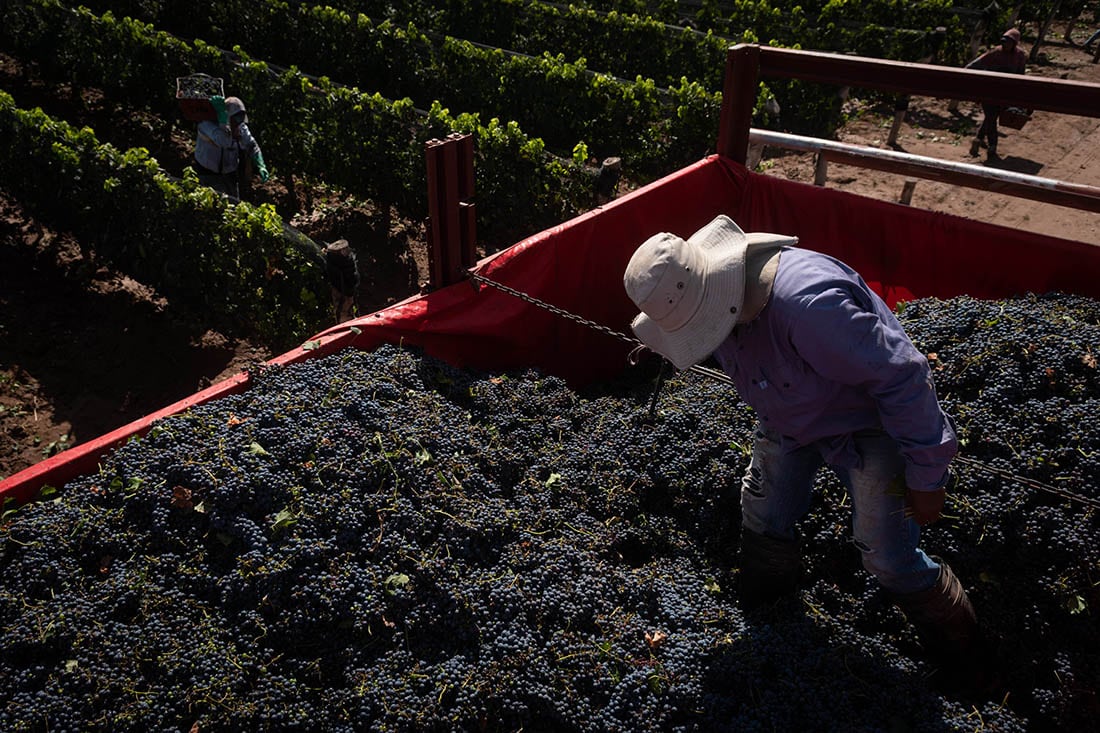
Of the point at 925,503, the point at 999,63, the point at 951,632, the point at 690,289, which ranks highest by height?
the point at 999,63

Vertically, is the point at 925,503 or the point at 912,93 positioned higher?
the point at 912,93

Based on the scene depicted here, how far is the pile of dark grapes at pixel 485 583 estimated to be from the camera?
7.63ft

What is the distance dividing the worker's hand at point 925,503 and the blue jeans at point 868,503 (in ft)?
0.25

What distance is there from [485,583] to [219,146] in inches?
220

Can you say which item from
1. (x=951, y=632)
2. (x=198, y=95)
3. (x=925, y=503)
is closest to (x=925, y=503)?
(x=925, y=503)

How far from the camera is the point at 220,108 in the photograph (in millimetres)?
6590

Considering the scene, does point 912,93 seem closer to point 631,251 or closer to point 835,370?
point 631,251

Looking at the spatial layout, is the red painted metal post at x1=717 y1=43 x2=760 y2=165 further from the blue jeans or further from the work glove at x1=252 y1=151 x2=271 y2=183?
the work glove at x1=252 y1=151 x2=271 y2=183

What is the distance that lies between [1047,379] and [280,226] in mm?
5040

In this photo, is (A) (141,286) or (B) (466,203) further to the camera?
(A) (141,286)

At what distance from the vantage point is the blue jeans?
7.69 feet

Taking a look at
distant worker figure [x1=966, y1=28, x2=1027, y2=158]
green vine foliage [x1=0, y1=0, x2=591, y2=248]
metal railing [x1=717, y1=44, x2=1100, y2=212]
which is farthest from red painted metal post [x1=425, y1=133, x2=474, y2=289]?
distant worker figure [x1=966, y1=28, x2=1027, y2=158]

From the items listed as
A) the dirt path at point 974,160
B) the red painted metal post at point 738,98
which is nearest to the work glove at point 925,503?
the red painted metal post at point 738,98

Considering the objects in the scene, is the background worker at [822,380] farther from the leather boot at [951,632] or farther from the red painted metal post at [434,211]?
the red painted metal post at [434,211]
